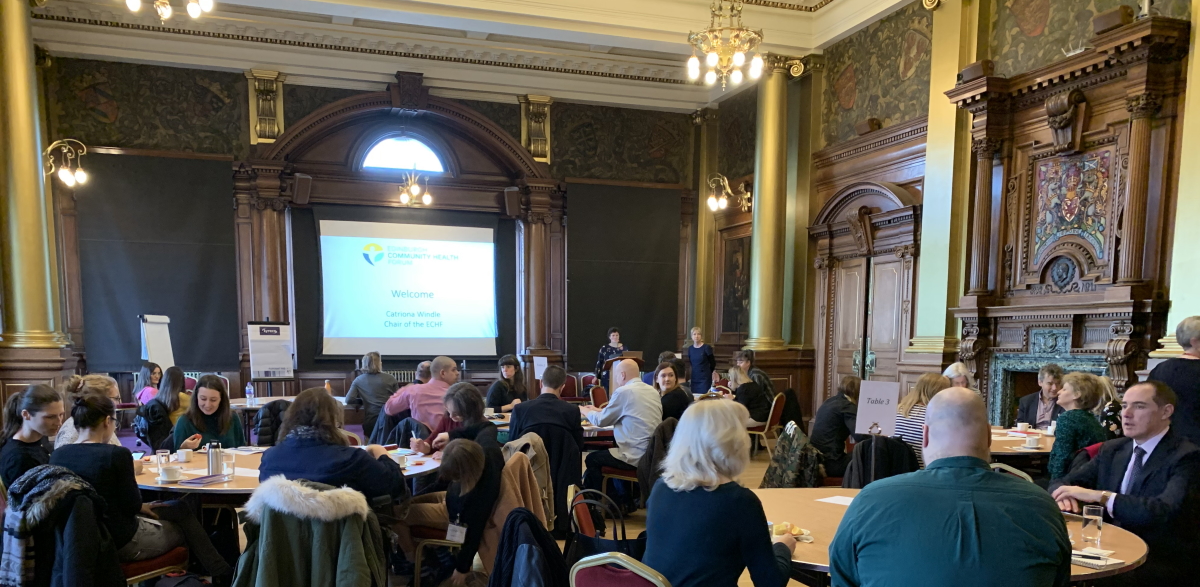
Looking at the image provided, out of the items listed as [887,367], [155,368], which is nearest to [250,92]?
[155,368]

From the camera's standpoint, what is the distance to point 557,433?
4.81 meters

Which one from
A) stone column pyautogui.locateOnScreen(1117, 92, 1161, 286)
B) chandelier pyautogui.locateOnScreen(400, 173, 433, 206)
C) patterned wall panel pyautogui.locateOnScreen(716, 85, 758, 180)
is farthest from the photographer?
patterned wall panel pyautogui.locateOnScreen(716, 85, 758, 180)

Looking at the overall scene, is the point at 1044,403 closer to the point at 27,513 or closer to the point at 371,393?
the point at 371,393

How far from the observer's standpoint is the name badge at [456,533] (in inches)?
143

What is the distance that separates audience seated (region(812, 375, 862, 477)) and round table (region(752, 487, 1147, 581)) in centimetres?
148

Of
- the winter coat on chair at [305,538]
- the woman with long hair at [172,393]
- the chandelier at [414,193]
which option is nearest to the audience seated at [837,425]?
the winter coat on chair at [305,538]

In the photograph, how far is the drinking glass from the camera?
2580mm

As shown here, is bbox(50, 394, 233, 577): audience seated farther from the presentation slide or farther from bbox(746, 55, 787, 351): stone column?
bbox(746, 55, 787, 351): stone column

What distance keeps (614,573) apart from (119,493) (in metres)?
2.32

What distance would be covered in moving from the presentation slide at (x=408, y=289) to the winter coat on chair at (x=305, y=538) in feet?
27.7

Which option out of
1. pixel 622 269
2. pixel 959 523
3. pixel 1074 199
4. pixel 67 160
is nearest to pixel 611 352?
pixel 622 269

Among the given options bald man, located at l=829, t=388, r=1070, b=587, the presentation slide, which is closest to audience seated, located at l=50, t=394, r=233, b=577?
bald man, located at l=829, t=388, r=1070, b=587

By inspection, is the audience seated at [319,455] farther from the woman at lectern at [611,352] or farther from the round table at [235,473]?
the woman at lectern at [611,352]

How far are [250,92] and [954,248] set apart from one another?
946 centimetres
